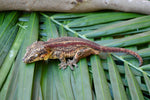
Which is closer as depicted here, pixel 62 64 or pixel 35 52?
pixel 35 52

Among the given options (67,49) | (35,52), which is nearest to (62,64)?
(67,49)

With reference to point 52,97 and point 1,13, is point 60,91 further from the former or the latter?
point 1,13

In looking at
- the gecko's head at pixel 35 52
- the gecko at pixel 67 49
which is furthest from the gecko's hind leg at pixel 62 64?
the gecko's head at pixel 35 52

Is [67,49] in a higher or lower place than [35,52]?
higher

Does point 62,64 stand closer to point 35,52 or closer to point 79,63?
point 79,63

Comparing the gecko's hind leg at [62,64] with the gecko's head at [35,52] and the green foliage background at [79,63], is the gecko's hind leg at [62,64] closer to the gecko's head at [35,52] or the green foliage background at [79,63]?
the green foliage background at [79,63]

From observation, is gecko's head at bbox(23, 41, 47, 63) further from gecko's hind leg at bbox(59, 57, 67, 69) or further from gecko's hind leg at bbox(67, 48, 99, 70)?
gecko's hind leg at bbox(67, 48, 99, 70)

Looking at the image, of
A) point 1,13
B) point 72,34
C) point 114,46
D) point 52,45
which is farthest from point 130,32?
point 1,13

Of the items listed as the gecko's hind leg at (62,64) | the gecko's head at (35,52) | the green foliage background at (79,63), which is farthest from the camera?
the gecko's hind leg at (62,64)
